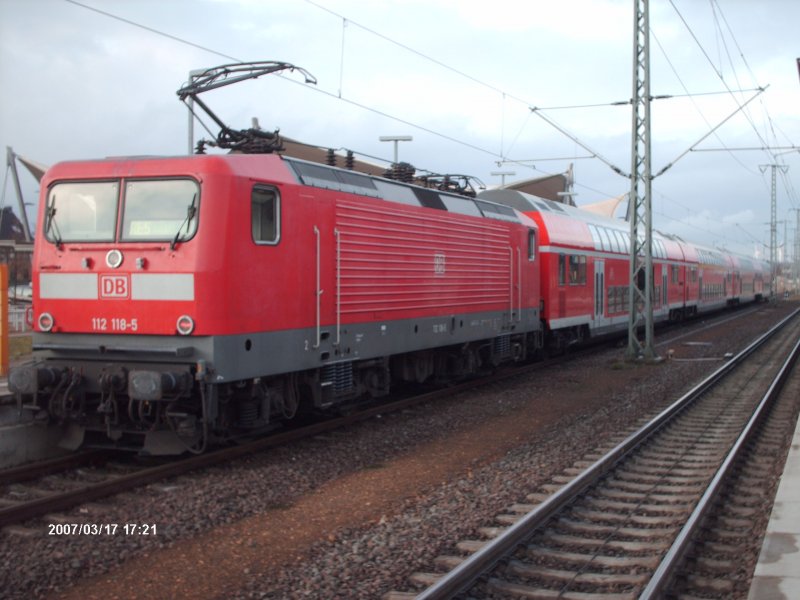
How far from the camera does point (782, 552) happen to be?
233 inches

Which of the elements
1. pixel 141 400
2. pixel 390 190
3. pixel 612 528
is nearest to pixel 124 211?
pixel 141 400

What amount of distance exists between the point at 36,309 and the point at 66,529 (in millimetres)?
3260

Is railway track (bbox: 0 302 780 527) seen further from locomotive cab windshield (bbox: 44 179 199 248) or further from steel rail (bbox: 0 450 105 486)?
locomotive cab windshield (bbox: 44 179 199 248)

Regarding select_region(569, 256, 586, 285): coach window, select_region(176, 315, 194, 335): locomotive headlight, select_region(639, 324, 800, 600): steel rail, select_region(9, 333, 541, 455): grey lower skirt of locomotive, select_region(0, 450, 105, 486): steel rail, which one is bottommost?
select_region(639, 324, 800, 600): steel rail

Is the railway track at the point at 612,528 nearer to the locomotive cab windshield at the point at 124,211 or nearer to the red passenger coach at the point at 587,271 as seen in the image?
the locomotive cab windshield at the point at 124,211

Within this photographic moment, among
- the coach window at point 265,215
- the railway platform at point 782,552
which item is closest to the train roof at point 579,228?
the coach window at point 265,215

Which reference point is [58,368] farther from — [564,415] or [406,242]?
[564,415]

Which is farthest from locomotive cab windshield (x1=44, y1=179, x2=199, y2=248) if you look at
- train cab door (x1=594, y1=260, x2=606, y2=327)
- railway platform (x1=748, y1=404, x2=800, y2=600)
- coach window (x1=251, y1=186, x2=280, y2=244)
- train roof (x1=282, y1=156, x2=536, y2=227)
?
train cab door (x1=594, y1=260, x2=606, y2=327)

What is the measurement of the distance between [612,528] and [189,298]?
15.4 ft

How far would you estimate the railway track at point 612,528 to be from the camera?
566 cm

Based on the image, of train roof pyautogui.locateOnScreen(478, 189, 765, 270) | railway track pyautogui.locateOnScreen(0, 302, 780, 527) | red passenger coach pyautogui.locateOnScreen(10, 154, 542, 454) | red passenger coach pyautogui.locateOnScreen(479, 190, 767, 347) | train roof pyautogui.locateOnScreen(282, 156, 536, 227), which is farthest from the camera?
train roof pyautogui.locateOnScreen(478, 189, 765, 270)

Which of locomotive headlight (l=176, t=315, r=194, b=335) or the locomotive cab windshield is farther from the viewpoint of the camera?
the locomotive cab windshield

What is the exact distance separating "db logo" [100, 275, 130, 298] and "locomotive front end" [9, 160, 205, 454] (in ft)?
0.04

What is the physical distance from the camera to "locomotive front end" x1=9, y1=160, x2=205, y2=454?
8445mm
